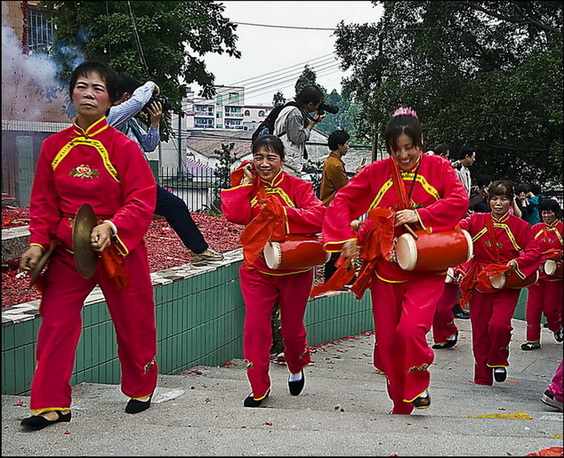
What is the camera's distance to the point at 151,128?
6.44m

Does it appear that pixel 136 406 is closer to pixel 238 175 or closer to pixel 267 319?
pixel 267 319

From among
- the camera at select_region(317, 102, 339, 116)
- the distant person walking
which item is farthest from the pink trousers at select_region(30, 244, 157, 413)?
the distant person walking

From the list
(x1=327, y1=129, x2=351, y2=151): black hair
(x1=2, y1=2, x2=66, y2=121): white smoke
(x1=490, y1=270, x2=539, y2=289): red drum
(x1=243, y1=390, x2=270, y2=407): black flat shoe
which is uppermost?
(x1=2, y1=2, x2=66, y2=121): white smoke

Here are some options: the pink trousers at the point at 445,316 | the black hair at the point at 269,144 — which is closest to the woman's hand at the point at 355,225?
the black hair at the point at 269,144

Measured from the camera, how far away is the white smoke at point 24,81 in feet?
38.8

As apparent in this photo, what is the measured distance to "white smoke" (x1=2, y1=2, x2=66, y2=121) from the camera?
11836 mm

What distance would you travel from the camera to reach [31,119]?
1267 cm

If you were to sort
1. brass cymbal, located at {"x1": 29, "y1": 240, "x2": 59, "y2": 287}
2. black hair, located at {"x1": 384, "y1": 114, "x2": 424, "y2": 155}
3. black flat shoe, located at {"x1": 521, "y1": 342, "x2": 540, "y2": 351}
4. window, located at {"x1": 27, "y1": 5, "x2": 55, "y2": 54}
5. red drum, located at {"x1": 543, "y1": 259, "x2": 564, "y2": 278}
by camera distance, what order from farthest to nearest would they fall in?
window, located at {"x1": 27, "y1": 5, "x2": 55, "y2": 54} < black flat shoe, located at {"x1": 521, "y1": 342, "x2": 540, "y2": 351} < red drum, located at {"x1": 543, "y1": 259, "x2": 564, "y2": 278} < black hair, located at {"x1": 384, "y1": 114, "x2": 424, "y2": 155} < brass cymbal, located at {"x1": 29, "y1": 240, "x2": 59, "y2": 287}

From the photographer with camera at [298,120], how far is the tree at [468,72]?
1028 centimetres

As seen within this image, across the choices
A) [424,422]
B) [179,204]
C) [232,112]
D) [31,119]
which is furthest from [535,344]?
[232,112]

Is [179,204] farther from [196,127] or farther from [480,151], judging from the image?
[196,127]

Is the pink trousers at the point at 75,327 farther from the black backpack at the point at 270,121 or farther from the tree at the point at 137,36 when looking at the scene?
the tree at the point at 137,36

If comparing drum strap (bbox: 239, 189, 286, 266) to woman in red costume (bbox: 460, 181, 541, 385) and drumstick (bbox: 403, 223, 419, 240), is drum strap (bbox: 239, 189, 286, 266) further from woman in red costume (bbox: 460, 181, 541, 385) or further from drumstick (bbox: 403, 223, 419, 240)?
woman in red costume (bbox: 460, 181, 541, 385)

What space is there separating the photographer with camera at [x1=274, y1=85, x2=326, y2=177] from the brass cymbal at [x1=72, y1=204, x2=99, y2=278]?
3.47 metres
